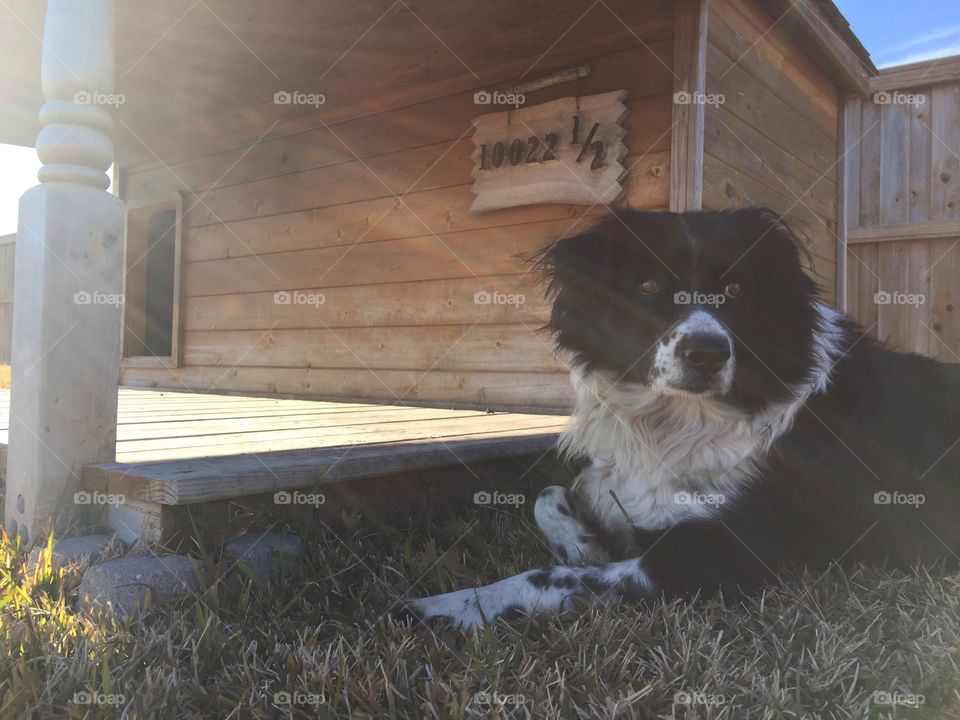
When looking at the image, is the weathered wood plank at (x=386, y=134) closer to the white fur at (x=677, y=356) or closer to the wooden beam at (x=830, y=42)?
the wooden beam at (x=830, y=42)

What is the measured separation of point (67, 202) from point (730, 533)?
212cm

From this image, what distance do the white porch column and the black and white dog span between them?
1.27m

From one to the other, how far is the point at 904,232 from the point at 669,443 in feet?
13.6

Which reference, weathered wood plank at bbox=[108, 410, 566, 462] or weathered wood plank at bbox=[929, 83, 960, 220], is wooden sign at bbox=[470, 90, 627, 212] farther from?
weathered wood plank at bbox=[929, 83, 960, 220]

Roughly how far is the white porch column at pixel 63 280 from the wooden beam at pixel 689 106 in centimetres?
265

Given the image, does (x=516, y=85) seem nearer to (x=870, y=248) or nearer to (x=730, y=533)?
(x=870, y=248)

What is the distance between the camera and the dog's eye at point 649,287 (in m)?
2.08

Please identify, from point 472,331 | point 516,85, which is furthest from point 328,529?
→ point 516,85

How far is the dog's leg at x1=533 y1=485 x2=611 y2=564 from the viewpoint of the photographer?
7.04 ft

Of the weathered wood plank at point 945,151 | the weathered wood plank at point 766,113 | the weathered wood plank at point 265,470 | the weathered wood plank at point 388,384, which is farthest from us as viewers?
the weathered wood plank at point 945,151

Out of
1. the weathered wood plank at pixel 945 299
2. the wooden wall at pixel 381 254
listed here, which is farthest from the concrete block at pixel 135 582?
the weathered wood plank at pixel 945 299

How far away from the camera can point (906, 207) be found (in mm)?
5195

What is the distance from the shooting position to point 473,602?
5.63 feet

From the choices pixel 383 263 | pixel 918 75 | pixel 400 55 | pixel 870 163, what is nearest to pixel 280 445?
pixel 383 263
